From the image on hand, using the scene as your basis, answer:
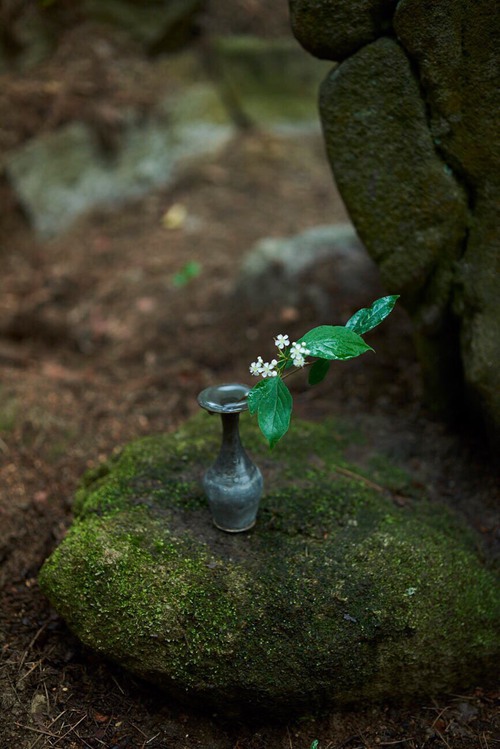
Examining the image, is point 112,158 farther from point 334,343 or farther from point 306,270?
point 334,343

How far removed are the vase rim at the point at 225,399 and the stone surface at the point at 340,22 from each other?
1.15m

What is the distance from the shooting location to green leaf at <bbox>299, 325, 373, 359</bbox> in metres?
1.71

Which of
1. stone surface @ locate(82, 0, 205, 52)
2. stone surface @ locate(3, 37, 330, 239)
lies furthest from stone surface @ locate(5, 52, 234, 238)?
stone surface @ locate(82, 0, 205, 52)

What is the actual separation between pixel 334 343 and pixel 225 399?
15.8 inches

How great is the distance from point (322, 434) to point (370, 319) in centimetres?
92

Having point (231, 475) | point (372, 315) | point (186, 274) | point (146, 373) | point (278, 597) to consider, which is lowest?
point (146, 373)

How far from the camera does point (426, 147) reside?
2.19m

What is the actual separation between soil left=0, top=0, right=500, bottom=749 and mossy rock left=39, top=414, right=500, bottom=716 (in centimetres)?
12

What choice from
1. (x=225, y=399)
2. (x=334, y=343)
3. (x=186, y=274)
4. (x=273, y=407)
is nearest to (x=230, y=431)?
(x=225, y=399)

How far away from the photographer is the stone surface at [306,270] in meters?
3.48

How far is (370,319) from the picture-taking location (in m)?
1.84

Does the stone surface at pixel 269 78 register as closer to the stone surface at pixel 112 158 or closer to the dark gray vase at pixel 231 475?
the stone surface at pixel 112 158

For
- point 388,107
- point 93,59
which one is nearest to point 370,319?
point 388,107

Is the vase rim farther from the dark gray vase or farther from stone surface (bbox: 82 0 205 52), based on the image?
stone surface (bbox: 82 0 205 52)
